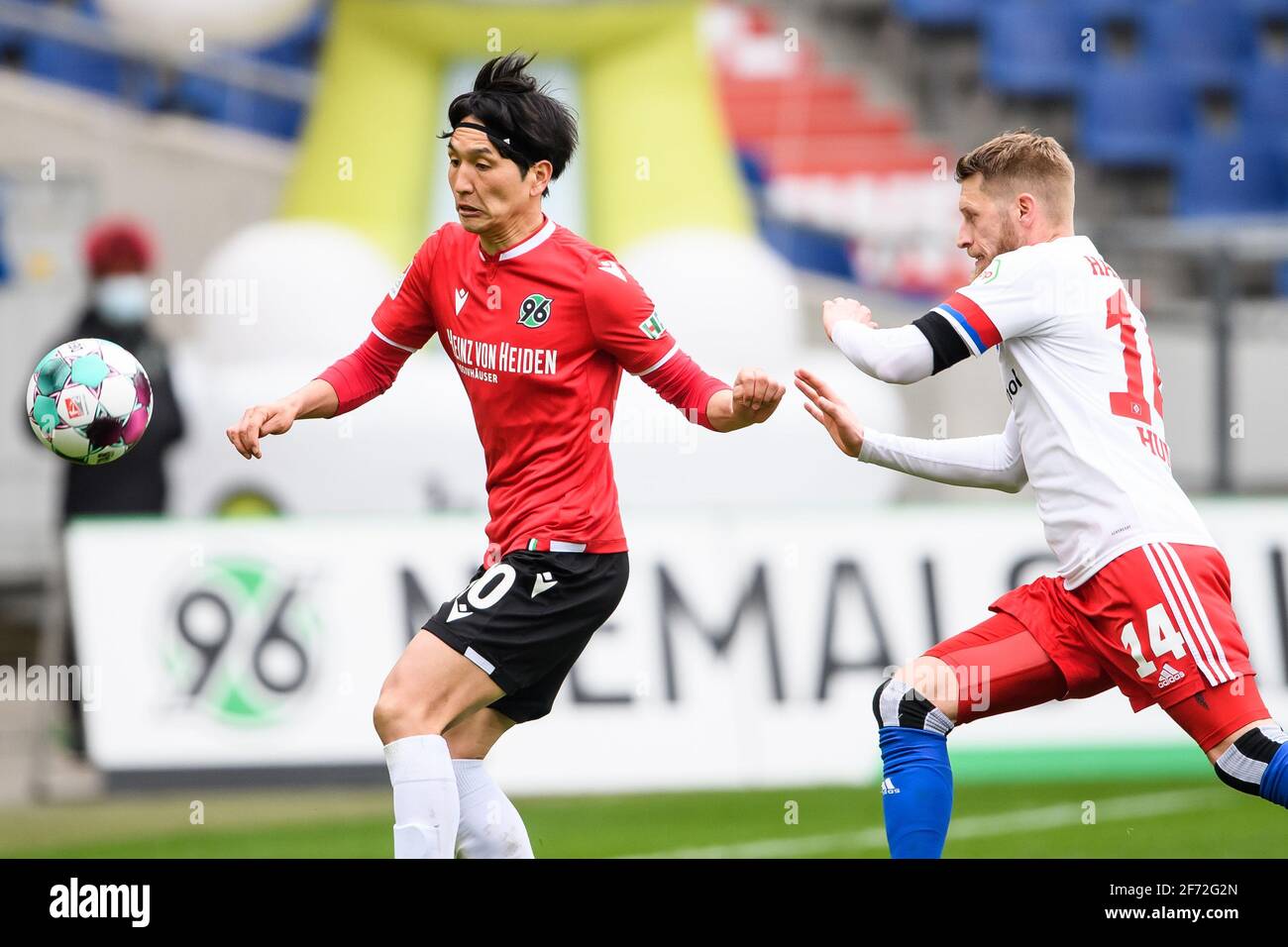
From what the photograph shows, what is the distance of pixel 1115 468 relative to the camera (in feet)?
14.5

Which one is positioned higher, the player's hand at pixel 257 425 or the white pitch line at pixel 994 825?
the player's hand at pixel 257 425

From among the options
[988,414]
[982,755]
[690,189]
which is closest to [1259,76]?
[988,414]

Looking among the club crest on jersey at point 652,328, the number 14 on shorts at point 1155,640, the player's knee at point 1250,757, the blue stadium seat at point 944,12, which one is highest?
the blue stadium seat at point 944,12

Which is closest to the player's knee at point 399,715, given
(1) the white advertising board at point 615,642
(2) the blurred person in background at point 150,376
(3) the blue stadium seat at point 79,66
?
(1) the white advertising board at point 615,642

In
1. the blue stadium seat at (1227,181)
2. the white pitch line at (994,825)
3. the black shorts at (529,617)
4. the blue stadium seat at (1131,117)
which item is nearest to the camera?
the black shorts at (529,617)

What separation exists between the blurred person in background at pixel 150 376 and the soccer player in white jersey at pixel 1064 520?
15.9ft

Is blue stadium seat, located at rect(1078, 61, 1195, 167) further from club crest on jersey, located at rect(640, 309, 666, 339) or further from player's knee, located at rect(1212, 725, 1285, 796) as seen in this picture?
player's knee, located at rect(1212, 725, 1285, 796)

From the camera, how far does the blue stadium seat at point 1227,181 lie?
15156 mm

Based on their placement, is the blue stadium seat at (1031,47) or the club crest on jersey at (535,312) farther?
the blue stadium seat at (1031,47)

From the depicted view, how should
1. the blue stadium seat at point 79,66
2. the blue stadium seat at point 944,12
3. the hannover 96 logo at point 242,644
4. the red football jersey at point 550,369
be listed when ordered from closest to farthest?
the red football jersey at point 550,369 → the hannover 96 logo at point 242,644 → the blue stadium seat at point 79,66 → the blue stadium seat at point 944,12

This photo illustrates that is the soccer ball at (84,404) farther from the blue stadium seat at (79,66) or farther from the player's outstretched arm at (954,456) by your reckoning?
the blue stadium seat at (79,66)

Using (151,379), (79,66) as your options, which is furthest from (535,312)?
(79,66)

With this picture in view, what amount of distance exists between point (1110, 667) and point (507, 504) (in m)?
1.61

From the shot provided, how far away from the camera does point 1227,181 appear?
49.9 feet
